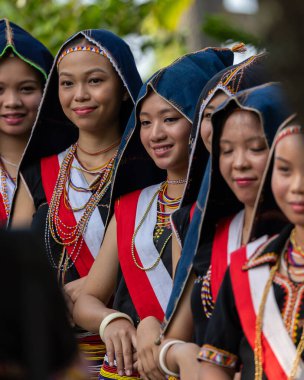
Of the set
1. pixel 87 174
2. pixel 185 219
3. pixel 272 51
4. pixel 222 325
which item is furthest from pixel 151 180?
pixel 272 51

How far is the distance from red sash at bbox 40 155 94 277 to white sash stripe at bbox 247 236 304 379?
6.62 ft

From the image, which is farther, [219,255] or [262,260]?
[219,255]

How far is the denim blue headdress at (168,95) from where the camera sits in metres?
5.26

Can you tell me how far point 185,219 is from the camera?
487 cm

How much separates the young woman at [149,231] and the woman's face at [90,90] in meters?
0.37

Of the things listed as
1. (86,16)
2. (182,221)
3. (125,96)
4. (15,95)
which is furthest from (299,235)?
(86,16)

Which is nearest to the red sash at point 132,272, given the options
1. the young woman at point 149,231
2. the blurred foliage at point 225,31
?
the young woman at point 149,231

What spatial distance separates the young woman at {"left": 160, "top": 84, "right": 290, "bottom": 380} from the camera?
4.29 meters

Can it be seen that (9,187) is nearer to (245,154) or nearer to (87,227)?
(87,227)

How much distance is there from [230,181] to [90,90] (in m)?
1.64

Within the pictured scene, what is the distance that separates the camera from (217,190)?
4.53 m

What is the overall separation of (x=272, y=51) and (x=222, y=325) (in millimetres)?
1795

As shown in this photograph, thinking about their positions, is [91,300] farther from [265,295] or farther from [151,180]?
[265,295]

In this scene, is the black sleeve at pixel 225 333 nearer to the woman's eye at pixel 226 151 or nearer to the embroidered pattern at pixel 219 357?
the embroidered pattern at pixel 219 357
